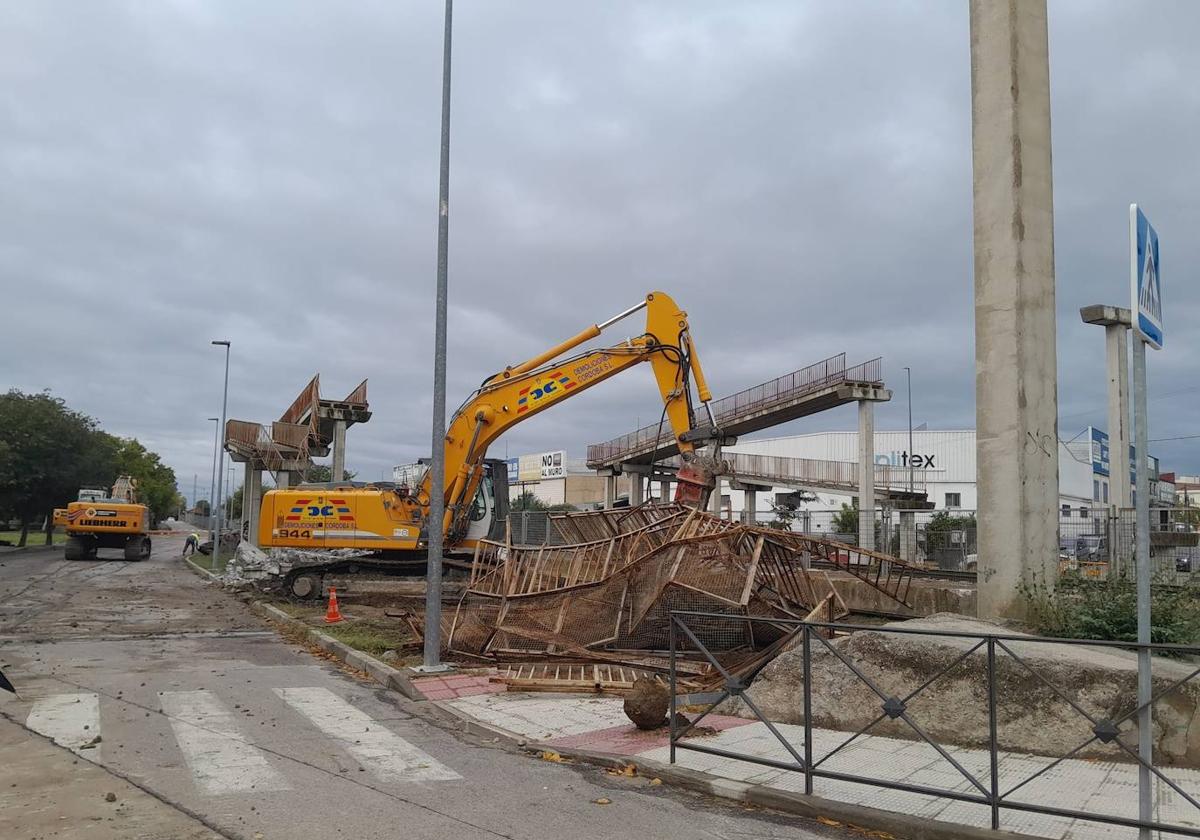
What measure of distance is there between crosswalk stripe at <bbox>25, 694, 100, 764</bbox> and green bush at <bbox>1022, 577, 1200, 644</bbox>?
29.0 ft

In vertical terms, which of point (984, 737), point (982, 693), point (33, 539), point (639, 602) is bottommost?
point (33, 539)

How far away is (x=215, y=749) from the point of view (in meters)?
7.62

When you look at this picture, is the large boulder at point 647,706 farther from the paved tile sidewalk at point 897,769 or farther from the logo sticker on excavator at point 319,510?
the logo sticker on excavator at point 319,510

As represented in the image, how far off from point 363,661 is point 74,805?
6.24 metres

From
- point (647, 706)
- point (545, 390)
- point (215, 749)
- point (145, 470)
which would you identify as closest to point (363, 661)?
point (215, 749)

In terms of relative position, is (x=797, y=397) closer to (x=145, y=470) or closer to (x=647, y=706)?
(x=647, y=706)

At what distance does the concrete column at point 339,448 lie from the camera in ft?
113

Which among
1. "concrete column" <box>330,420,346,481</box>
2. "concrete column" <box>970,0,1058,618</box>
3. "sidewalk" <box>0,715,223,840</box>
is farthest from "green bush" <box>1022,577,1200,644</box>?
"concrete column" <box>330,420,346,481</box>

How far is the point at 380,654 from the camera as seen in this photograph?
12.9 metres

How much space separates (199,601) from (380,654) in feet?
37.9

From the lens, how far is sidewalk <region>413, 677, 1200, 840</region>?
5809 mm

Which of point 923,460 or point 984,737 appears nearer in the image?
point 984,737

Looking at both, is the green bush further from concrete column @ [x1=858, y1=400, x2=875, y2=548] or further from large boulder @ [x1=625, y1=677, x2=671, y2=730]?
concrete column @ [x1=858, y1=400, x2=875, y2=548]

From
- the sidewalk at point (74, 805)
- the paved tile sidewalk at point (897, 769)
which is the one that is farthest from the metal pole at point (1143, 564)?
the sidewalk at point (74, 805)
